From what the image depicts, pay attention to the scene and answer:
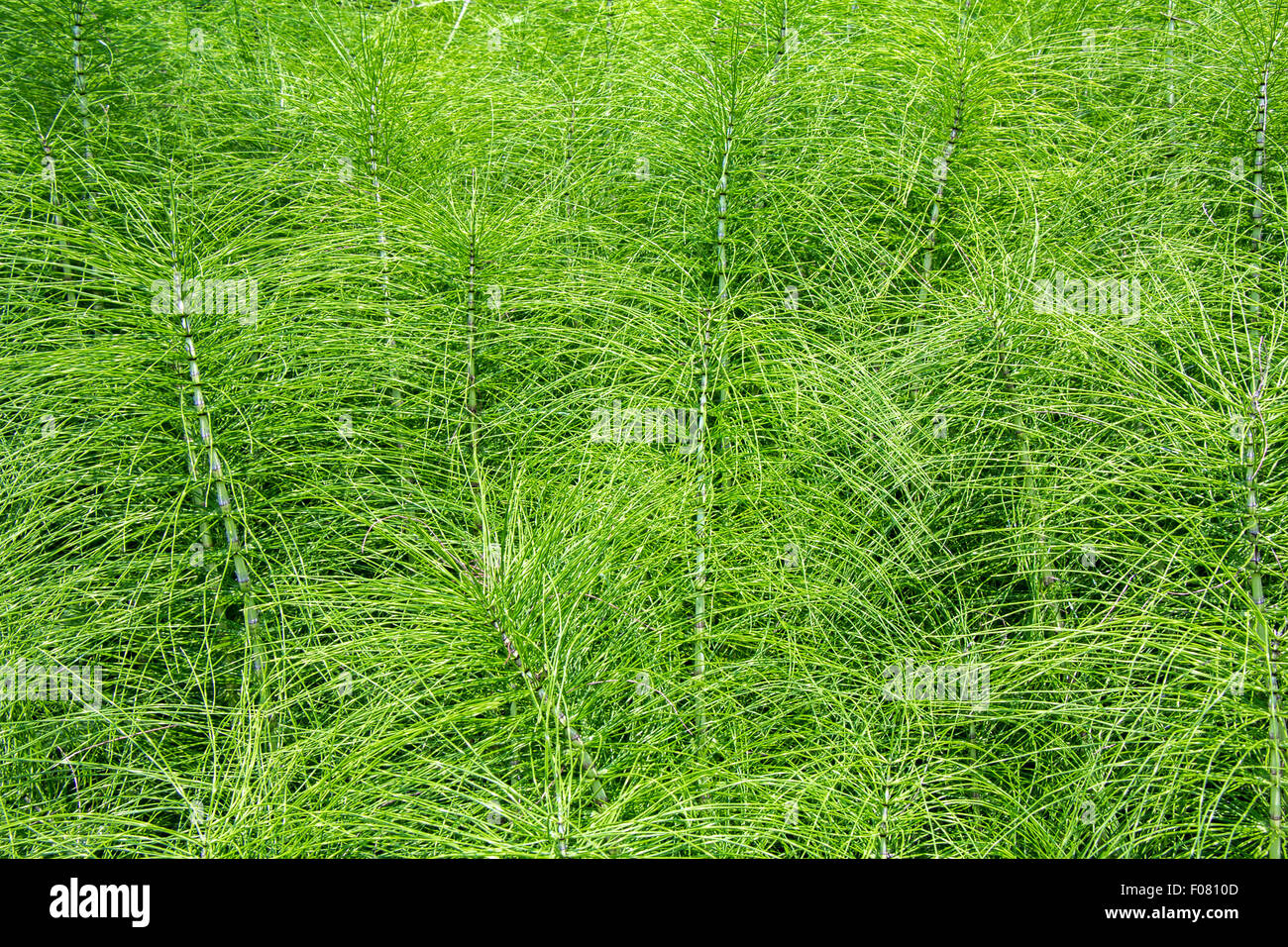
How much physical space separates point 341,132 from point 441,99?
448 millimetres

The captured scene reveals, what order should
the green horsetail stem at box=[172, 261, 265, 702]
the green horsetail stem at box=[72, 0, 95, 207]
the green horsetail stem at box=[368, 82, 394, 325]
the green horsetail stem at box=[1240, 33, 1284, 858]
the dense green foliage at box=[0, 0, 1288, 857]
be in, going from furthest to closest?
the green horsetail stem at box=[72, 0, 95, 207] → the green horsetail stem at box=[368, 82, 394, 325] → the green horsetail stem at box=[172, 261, 265, 702] → the dense green foliage at box=[0, 0, 1288, 857] → the green horsetail stem at box=[1240, 33, 1284, 858]

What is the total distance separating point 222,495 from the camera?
6.55ft

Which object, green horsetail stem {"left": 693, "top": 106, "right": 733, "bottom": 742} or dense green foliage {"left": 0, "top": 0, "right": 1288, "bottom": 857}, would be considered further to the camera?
green horsetail stem {"left": 693, "top": 106, "right": 733, "bottom": 742}

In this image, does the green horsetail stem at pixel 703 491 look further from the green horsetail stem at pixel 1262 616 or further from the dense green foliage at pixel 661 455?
the green horsetail stem at pixel 1262 616

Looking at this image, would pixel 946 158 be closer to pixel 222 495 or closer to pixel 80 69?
pixel 222 495

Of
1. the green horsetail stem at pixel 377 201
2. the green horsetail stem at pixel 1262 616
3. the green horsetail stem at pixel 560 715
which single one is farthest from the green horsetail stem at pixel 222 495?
the green horsetail stem at pixel 1262 616

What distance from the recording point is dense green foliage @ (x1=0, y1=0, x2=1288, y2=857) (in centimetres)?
170

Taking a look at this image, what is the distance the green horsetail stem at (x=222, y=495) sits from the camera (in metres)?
1.97

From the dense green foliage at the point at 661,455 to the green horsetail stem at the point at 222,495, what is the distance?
16 mm

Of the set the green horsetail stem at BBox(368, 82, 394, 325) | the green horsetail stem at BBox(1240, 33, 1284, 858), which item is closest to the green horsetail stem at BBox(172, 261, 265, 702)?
the green horsetail stem at BBox(368, 82, 394, 325)

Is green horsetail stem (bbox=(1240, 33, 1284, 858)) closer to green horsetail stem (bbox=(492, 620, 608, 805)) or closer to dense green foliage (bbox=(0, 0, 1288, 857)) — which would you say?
dense green foliage (bbox=(0, 0, 1288, 857))

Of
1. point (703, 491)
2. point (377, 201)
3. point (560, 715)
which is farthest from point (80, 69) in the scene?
point (560, 715)

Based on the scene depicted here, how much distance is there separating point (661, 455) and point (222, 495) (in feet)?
2.95

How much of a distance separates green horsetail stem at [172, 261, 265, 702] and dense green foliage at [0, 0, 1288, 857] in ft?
0.05
